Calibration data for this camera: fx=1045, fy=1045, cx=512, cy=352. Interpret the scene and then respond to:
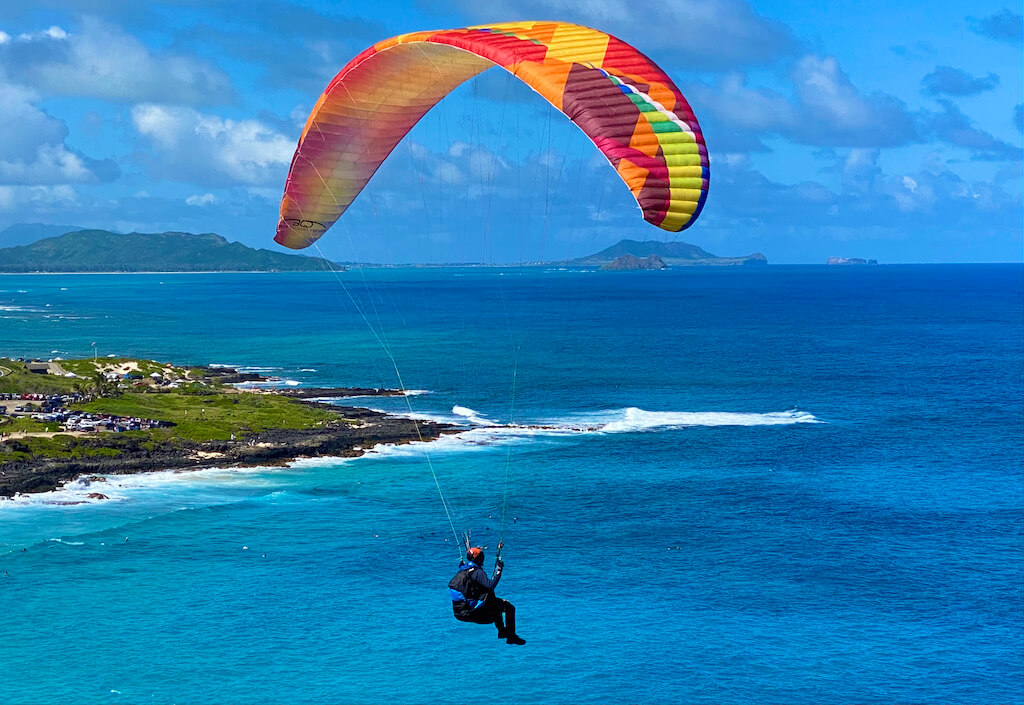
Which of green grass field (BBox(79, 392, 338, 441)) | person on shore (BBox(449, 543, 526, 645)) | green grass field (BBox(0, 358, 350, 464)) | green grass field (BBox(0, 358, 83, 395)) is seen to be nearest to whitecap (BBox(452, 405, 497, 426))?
green grass field (BBox(79, 392, 338, 441))

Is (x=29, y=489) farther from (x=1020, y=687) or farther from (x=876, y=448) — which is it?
(x=876, y=448)

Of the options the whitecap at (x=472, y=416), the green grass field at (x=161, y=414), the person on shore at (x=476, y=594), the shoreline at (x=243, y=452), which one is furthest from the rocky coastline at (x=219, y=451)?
the person on shore at (x=476, y=594)

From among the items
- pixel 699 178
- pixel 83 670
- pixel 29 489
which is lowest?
pixel 83 670

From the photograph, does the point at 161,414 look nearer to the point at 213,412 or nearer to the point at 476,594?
the point at 213,412

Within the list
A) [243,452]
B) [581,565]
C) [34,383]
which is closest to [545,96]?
[581,565]

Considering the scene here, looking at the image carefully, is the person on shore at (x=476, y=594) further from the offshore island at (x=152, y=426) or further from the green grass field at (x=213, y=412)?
the green grass field at (x=213, y=412)

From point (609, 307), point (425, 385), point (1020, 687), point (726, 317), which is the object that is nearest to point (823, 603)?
point (1020, 687)

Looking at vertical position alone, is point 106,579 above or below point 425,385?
below
